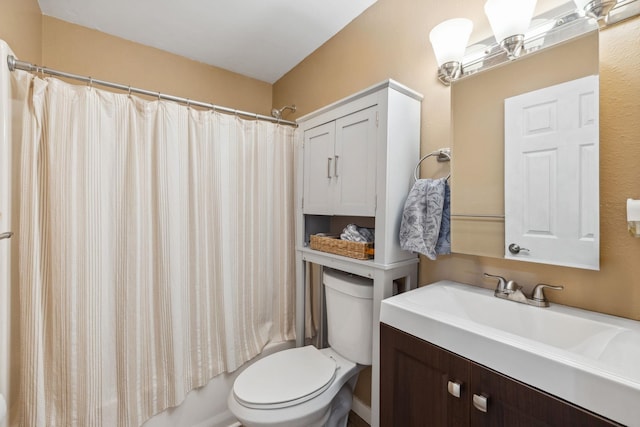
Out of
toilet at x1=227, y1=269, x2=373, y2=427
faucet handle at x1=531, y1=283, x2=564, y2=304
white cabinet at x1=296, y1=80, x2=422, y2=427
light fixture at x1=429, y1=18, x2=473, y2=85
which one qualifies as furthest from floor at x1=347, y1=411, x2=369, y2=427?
light fixture at x1=429, y1=18, x2=473, y2=85

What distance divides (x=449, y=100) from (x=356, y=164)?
51cm

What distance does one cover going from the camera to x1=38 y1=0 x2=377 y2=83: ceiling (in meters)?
1.56

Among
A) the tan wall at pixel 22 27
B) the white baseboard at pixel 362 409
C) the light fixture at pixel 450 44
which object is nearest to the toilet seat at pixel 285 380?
the white baseboard at pixel 362 409

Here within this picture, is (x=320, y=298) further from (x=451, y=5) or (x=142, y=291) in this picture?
(x=451, y=5)

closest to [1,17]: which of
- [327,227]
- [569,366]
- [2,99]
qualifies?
[2,99]

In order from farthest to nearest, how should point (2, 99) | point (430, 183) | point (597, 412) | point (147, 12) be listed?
point (147, 12)
point (430, 183)
point (2, 99)
point (597, 412)

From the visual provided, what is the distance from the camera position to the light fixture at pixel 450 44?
1119mm

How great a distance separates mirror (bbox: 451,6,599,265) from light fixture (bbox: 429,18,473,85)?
0.22 ft

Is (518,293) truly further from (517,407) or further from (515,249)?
(517,407)

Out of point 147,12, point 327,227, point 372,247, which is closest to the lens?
point 372,247

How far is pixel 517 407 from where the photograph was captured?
0.67 m

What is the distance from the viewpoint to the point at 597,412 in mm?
557

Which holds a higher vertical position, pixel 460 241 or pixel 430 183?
pixel 430 183

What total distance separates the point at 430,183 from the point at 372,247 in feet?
1.32
